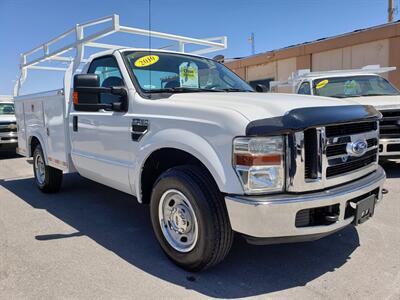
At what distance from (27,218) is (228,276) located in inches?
116

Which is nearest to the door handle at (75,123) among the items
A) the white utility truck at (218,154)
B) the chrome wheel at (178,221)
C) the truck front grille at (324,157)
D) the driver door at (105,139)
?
the driver door at (105,139)

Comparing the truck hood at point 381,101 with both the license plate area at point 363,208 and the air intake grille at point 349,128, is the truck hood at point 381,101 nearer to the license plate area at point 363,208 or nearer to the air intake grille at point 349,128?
the air intake grille at point 349,128

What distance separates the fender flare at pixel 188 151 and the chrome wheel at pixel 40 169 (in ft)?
10.0

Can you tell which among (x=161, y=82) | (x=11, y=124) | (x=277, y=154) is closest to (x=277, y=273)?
(x=277, y=154)

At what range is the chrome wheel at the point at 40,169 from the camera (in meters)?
6.14

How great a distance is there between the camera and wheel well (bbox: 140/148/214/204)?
3461mm

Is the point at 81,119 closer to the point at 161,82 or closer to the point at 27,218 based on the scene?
the point at 161,82

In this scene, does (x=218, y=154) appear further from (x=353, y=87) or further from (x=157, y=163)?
(x=353, y=87)

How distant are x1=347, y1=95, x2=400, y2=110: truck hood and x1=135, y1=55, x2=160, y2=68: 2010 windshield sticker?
3.85 metres

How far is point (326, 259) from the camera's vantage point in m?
3.45

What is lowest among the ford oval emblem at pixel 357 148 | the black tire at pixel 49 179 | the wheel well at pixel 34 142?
the black tire at pixel 49 179

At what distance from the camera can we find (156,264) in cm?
341

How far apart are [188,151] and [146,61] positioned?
154 cm

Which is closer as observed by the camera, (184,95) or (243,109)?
(243,109)
